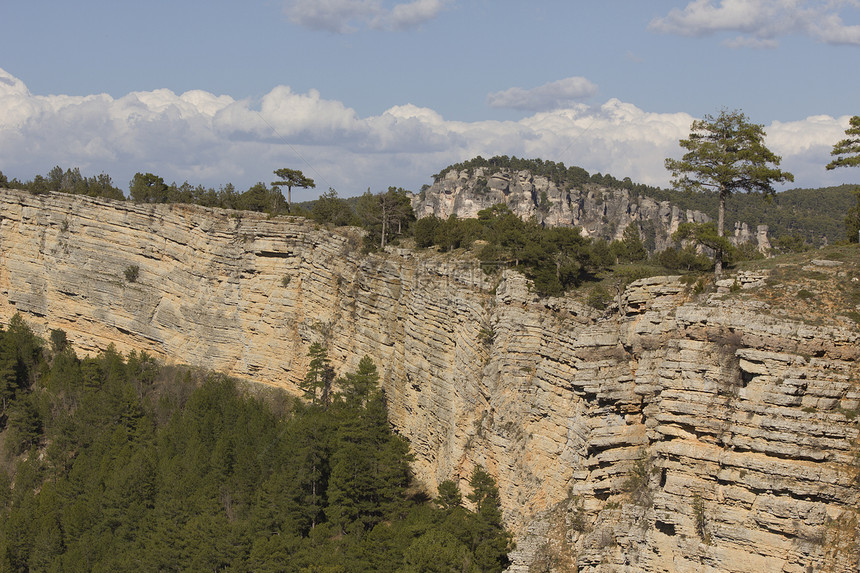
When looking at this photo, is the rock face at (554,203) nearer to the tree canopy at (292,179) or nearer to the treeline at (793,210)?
the treeline at (793,210)

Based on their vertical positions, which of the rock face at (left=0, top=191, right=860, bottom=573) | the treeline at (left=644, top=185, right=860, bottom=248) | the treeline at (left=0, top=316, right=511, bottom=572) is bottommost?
the treeline at (left=0, top=316, right=511, bottom=572)

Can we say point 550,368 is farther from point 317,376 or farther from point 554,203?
point 554,203

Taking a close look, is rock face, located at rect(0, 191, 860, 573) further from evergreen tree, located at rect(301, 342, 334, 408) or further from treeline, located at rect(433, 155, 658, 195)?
treeline, located at rect(433, 155, 658, 195)

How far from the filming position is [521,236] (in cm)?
3962

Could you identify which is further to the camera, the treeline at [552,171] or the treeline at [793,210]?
the treeline at [552,171]

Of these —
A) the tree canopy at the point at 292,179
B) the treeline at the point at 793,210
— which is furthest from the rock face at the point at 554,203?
the tree canopy at the point at 292,179

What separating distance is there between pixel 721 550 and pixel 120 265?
183 ft

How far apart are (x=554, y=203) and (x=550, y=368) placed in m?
99.7

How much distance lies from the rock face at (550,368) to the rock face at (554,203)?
60.7 metres

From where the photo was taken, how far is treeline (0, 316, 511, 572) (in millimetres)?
37684

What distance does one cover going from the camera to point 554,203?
130 metres

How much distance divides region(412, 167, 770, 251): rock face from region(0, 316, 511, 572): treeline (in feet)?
219

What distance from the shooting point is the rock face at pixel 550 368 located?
21656 mm

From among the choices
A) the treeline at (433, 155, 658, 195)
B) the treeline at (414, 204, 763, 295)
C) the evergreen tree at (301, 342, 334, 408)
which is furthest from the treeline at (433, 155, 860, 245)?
the evergreen tree at (301, 342, 334, 408)
